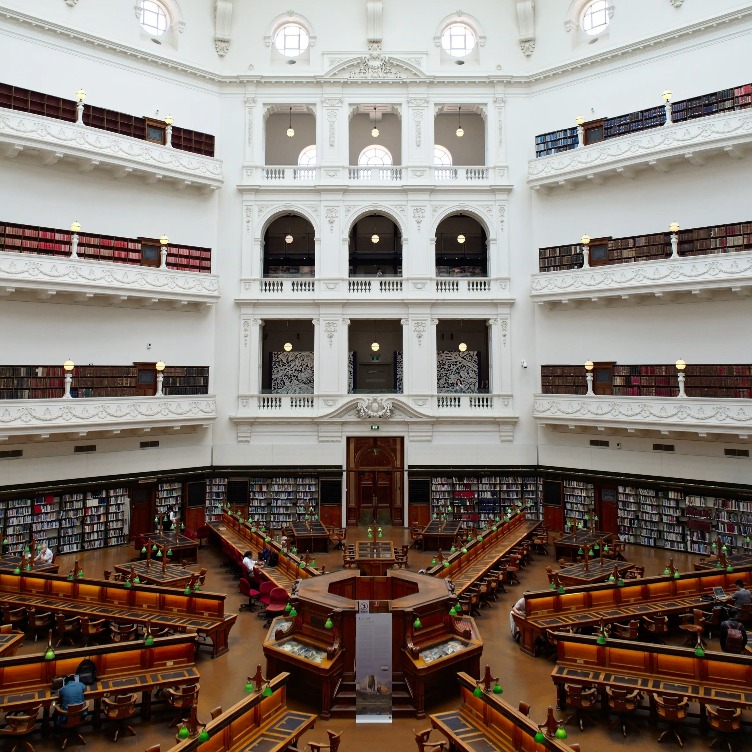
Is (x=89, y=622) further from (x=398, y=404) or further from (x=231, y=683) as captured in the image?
(x=398, y=404)

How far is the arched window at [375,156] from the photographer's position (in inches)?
894

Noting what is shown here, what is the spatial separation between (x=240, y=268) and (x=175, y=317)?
255 centimetres

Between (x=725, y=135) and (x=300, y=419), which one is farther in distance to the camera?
(x=300, y=419)

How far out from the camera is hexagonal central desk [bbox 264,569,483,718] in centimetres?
834

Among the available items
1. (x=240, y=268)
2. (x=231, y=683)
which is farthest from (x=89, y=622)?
(x=240, y=268)

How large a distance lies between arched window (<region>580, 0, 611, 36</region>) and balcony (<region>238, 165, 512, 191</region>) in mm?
4897

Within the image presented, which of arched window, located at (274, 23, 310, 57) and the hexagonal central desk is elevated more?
arched window, located at (274, 23, 310, 57)

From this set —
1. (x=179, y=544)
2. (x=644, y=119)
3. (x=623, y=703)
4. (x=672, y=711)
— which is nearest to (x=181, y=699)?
(x=623, y=703)

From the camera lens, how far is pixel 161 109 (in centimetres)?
1833

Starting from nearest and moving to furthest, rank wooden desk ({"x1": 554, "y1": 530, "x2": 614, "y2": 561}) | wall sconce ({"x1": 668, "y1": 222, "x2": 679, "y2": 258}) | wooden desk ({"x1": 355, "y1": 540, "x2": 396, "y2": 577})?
wooden desk ({"x1": 355, "y1": 540, "x2": 396, "y2": 577})
wooden desk ({"x1": 554, "y1": 530, "x2": 614, "y2": 561})
wall sconce ({"x1": 668, "y1": 222, "x2": 679, "y2": 258})

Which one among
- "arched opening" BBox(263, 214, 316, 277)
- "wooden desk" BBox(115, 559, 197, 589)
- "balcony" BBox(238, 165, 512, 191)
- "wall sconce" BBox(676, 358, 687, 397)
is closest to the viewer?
Result: "wooden desk" BBox(115, 559, 197, 589)

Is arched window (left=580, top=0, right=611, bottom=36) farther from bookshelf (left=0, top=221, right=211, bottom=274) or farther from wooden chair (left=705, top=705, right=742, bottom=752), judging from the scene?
wooden chair (left=705, top=705, right=742, bottom=752)

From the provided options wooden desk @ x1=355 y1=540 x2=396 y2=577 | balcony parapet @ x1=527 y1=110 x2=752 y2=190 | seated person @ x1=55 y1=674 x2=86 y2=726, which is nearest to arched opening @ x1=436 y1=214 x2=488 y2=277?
balcony parapet @ x1=527 y1=110 x2=752 y2=190

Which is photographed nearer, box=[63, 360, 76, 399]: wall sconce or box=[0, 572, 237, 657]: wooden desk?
box=[0, 572, 237, 657]: wooden desk
